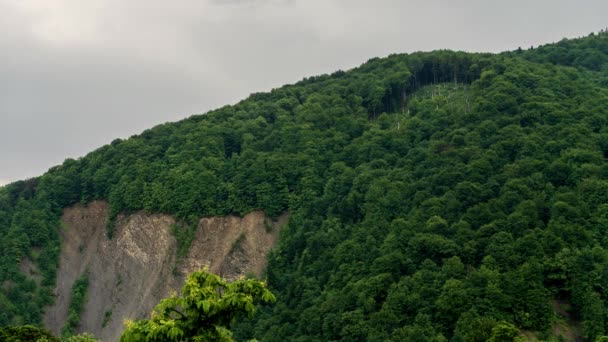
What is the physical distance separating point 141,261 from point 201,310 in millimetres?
90671

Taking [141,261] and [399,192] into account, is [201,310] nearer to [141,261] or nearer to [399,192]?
[399,192]

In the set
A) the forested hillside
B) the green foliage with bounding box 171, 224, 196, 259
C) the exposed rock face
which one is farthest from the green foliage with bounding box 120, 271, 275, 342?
the green foliage with bounding box 171, 224, 196, 259

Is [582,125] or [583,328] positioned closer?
[583,328]

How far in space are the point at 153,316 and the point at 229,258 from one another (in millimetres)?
83745

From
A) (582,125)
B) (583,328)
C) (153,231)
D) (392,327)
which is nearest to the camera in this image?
(583,328)

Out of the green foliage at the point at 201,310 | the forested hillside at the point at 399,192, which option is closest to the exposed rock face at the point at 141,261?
the forested hillside at the point at 399,192

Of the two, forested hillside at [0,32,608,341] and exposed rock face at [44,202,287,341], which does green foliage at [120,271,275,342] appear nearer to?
forested hillside at [0,32,608,341]

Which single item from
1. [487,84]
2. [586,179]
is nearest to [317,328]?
[586,179]

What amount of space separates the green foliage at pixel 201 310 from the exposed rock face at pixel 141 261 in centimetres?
→ 8145

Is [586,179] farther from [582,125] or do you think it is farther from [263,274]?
[263,274]

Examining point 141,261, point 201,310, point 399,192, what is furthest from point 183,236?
point 201,310

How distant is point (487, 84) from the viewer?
10912 centimetres

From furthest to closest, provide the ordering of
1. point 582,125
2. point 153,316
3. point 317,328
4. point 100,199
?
point 100,199 < point 582,125 < point 317,328 < point 153,316

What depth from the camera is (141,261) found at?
103688 millimetres
